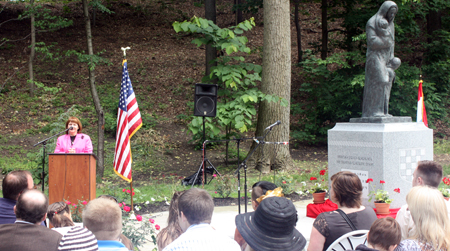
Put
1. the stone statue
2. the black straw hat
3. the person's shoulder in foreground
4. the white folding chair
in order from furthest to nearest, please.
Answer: the stone statue
the white folding chair
the black straw hat
the person's shoulder in foreground

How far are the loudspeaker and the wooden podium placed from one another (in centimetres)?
407

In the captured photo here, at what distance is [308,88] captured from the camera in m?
15.1

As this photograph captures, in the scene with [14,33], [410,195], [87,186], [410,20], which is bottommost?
[87,186]

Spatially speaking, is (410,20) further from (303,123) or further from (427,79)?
(303,123)

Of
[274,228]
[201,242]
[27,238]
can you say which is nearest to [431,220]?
[274,228]

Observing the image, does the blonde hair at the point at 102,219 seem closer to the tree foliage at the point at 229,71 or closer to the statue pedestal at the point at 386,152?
the statue pedestal at the point at 386,152

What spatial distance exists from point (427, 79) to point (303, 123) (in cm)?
495

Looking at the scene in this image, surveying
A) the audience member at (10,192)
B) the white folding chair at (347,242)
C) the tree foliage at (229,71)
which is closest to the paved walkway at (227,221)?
the audience member at (10,192)

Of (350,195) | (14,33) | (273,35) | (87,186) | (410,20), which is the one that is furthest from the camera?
(14,33)

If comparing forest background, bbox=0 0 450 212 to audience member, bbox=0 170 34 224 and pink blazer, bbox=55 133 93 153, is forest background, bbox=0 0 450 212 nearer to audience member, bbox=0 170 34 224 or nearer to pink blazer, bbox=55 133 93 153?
pink blazer, bbox=55 133 93 153

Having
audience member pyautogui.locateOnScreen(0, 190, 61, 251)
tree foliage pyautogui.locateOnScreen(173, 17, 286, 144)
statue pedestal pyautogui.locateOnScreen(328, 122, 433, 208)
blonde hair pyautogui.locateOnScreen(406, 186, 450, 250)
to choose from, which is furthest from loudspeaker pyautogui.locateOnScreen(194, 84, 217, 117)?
blonde hair pyautogui.locateOnScreen(406, 186, 450, 250)

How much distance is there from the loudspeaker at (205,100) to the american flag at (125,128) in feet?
9.34

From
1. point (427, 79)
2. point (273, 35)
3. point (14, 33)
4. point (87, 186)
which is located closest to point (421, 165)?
point (87, 186)

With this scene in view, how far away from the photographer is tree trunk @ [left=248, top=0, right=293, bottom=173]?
10.1 metres
